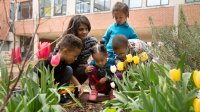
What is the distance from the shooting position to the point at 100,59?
295cm

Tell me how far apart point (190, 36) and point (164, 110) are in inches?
70.8

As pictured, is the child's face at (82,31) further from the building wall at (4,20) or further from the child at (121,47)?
the building wall at (4,20)

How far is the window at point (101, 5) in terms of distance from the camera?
1862 cm

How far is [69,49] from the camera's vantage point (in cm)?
248

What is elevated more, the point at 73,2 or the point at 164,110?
the point at 73,2

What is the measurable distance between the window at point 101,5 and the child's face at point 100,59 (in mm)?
15753

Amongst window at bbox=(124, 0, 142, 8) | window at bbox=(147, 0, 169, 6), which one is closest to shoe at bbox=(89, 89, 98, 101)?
window at bbox=(147, 0, 169, 6)

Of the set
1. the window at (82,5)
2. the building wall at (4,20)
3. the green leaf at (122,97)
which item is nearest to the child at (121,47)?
the green leaf at (122,97)

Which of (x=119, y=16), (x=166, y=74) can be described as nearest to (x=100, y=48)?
(x=119, y=16)

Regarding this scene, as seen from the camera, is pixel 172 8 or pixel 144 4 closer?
pixel 172 8

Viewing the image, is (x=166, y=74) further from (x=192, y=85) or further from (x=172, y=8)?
(x=172, y=8)

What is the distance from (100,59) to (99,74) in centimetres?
16

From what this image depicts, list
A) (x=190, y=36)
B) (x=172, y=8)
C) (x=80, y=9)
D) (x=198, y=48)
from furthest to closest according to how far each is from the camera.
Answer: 1. (x=80, y=9)
2. (x=172, y=8)
3. (x=190, y=36)
4. (x=198, y=48)

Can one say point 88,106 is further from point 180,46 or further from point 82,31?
point 180,46
